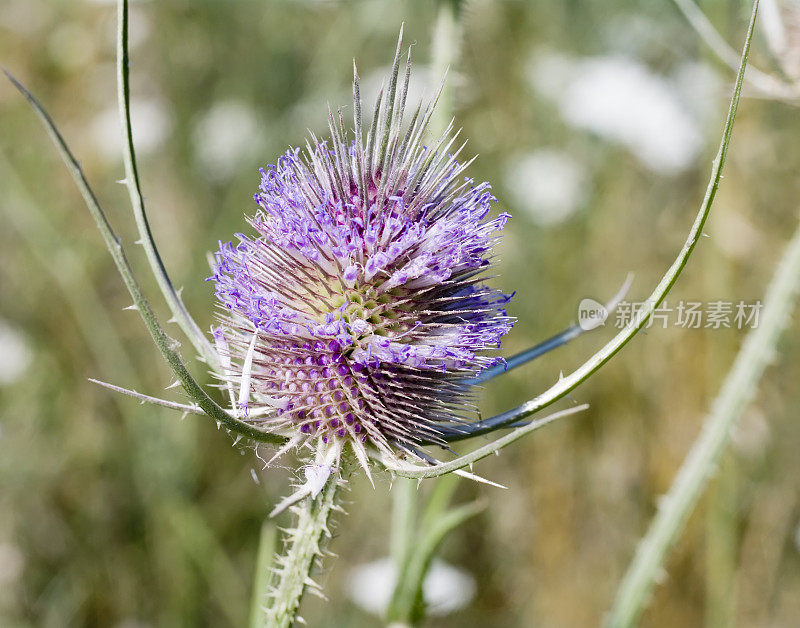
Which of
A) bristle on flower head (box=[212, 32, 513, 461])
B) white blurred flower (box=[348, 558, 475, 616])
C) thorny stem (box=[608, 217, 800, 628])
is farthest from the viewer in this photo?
white blurred flower (box=[348, 558, 475, 616])

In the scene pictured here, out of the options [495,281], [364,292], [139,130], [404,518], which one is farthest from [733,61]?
[139,130]

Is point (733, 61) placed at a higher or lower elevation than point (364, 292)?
higher

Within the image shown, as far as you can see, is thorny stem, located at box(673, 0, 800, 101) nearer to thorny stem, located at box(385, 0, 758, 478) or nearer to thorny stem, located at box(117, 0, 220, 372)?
thorny stem, located at box(385, 0, 758, 478)

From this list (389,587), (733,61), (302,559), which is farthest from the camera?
(389,587)

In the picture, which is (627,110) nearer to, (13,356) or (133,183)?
(13,356)

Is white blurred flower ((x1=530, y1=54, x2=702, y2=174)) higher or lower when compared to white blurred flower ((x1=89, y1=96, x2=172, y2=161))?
higher

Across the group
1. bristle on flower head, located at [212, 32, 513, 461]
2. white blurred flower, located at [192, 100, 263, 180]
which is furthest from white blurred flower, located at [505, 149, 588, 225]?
bristle on flower head, located at [212, 32, 513, 461]
